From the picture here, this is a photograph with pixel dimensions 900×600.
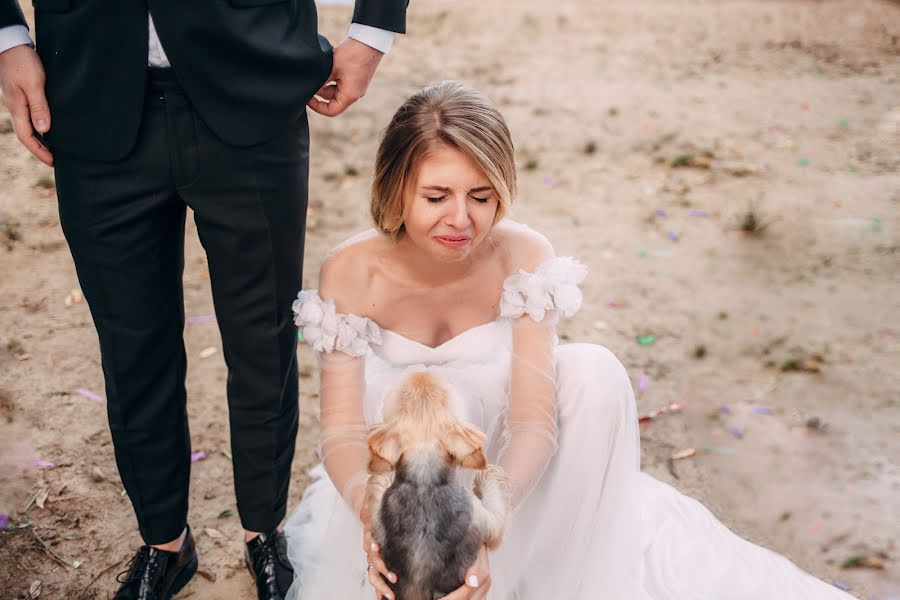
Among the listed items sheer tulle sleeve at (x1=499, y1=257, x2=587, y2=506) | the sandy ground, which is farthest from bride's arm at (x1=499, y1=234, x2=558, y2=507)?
the sandy ground

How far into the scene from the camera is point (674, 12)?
10055 mm

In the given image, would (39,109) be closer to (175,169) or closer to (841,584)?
(175,169)

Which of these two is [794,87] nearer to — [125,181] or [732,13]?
[732,13]

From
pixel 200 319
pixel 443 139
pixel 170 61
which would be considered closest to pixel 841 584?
pixel 443 139

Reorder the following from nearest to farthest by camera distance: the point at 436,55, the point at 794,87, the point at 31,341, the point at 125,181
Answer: the point at 125,181
the point at 31,341
the point at 794,87
the point at 436,55

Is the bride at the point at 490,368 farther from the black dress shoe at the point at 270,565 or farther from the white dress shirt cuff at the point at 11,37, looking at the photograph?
the white dress shirt cuff at the point at 11,37

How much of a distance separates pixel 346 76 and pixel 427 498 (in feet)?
4.57

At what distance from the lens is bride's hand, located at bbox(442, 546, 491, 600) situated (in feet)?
7.11

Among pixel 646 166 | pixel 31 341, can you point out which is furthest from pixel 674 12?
pixel 31 341

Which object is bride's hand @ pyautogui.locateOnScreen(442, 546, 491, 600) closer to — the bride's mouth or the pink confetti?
the bride's mouth

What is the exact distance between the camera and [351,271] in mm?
2820

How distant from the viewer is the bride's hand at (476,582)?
2166mm

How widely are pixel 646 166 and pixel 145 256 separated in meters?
5.18

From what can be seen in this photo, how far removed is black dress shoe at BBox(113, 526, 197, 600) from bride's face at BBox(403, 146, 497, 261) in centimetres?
166
